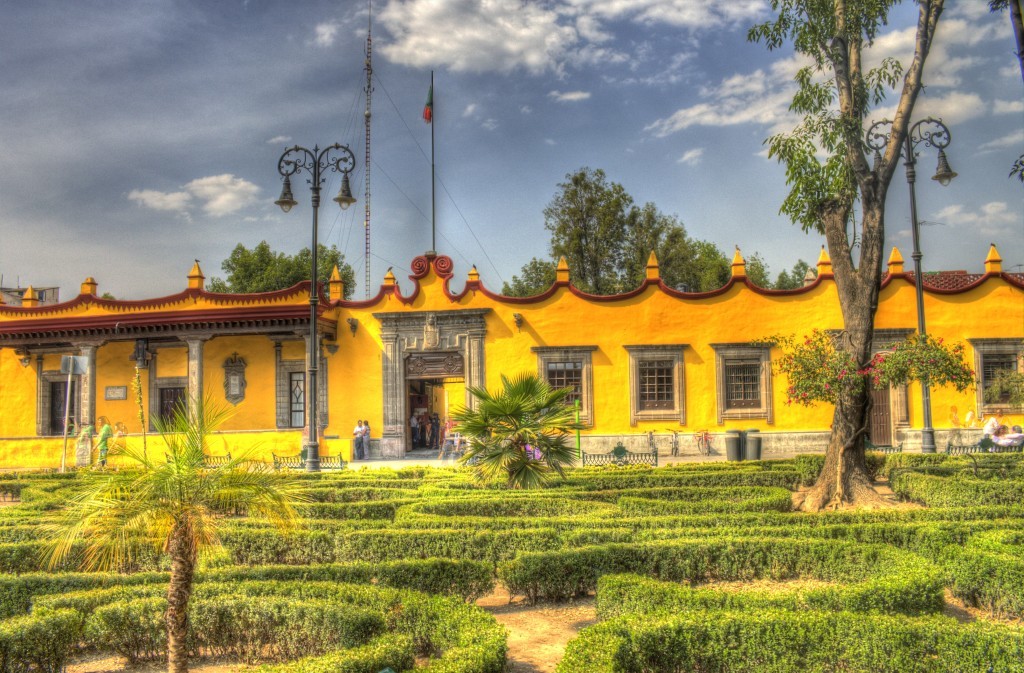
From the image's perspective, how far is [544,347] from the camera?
21.8 meters

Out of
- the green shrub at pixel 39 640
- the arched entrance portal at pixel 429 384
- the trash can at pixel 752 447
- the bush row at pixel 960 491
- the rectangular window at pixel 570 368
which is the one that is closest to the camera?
the green shrub at pixel 39 640

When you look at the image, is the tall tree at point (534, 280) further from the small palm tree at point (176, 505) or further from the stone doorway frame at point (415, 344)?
the small palm tree at point (176, 505)

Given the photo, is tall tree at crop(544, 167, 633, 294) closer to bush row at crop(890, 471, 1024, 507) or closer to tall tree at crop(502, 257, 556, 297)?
tall tree at crop(502, 257, 556, 297)

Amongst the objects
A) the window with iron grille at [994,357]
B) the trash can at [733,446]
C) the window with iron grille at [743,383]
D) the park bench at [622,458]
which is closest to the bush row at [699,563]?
→ the park bench at [622,458]

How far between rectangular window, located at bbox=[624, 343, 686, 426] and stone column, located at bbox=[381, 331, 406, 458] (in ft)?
21.7

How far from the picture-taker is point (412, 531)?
27.1 feet

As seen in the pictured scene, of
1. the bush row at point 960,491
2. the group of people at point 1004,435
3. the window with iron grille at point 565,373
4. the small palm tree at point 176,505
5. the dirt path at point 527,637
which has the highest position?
the window with iron grille at point 565,373

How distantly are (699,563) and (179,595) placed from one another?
191 inches

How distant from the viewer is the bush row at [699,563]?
724 cm

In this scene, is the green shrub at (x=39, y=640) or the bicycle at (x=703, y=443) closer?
the green shrub at (x=39, y=640)

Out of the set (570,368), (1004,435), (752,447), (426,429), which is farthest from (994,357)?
(426,429)

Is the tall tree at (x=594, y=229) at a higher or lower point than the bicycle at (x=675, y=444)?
higher

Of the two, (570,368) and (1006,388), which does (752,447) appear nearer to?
(570,368)

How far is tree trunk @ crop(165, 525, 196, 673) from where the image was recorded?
4.77m
